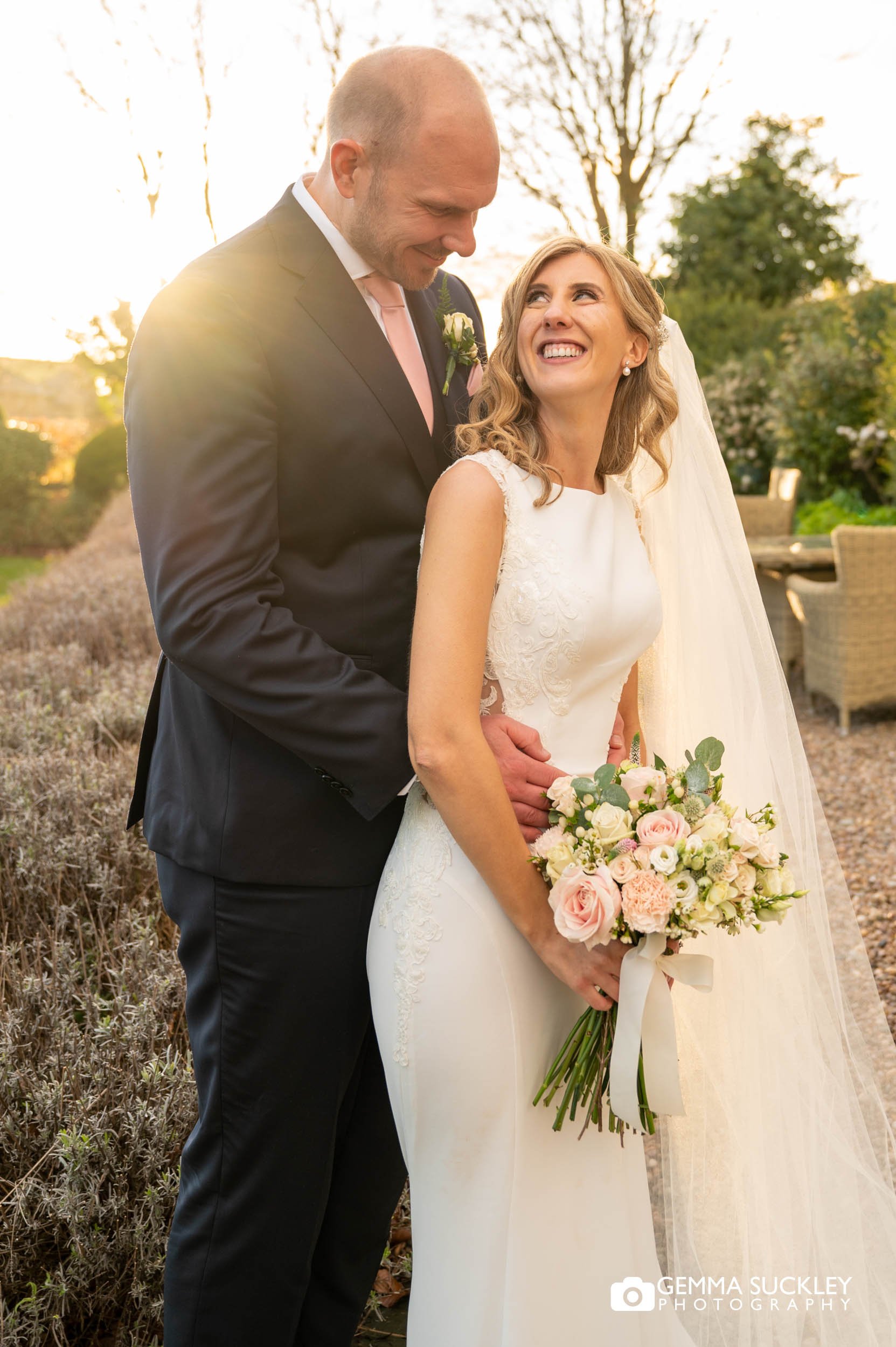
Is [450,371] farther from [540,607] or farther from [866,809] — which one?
[866,809]

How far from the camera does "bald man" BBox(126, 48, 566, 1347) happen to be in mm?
1583

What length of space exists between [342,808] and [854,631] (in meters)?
5.44

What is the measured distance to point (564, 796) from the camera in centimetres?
162

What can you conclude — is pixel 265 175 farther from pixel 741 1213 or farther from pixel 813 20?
pixel 741 1213

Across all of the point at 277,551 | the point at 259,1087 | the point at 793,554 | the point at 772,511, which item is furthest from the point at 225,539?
the point at 772,511

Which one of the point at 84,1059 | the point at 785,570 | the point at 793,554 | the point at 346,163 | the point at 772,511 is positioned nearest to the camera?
the point at 346,163

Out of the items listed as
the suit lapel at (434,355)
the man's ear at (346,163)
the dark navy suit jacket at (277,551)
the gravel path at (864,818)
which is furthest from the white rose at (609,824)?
the gravel path at (864,818)

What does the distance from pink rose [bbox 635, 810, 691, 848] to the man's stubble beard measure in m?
1.06

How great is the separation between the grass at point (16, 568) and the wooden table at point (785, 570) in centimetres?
1116

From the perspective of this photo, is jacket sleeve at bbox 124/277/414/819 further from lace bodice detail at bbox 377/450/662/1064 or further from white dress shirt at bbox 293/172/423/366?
white dress shirt at bbox 293/172/423/366

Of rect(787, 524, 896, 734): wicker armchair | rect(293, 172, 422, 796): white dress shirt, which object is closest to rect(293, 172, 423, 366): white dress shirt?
rect(293, 172, 422, 796): white dress shirt

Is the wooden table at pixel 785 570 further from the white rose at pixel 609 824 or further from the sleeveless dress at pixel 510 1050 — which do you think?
the white rose at pixel 609 824

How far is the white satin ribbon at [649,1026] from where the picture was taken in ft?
5.14

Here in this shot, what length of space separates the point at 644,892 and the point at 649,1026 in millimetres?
267
